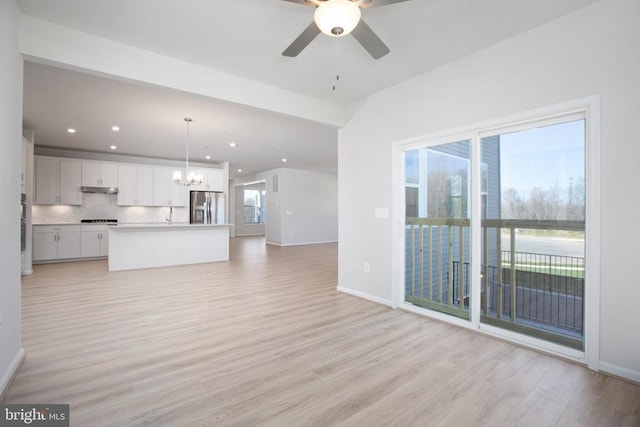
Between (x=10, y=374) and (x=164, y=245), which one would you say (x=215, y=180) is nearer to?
(x=164, y=245)

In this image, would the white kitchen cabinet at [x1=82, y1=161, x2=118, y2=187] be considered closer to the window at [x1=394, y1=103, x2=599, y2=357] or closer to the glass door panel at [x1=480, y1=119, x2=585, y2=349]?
the window at [x1=394, y1=103, x2=599, y2=357]

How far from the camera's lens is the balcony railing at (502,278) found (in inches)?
100

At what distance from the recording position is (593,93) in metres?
2.25

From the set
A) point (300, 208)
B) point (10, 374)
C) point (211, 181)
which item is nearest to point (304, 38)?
point (10, 374)

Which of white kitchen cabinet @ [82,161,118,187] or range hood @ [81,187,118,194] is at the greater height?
white kitchen cabinet @ [82,161,118,187]

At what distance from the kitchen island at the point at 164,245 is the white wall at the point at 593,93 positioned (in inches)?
200

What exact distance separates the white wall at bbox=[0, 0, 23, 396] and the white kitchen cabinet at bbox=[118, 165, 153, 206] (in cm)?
611

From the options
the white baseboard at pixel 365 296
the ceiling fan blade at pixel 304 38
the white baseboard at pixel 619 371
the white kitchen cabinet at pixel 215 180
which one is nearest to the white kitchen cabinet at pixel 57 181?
the white kitchen cabinet at pixel 215 180

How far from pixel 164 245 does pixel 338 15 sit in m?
6.09

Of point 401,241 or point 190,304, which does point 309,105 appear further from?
point 190,304

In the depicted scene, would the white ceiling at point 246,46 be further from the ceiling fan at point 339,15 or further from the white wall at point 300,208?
the white wall at point 300,208

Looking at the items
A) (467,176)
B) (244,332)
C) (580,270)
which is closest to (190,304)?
(244,332)

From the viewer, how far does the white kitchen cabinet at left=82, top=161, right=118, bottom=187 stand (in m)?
7.36

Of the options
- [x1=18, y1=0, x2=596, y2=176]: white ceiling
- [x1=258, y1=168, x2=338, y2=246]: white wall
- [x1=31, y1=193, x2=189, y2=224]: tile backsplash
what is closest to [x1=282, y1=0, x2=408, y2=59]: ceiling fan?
[x1=18, y1=0, x2=596, y2=176]: white ceiling
